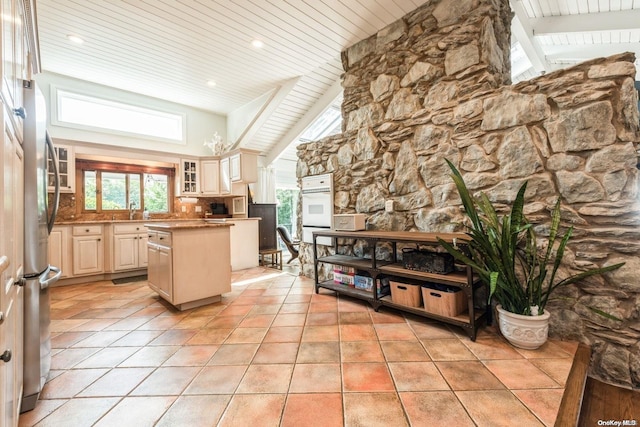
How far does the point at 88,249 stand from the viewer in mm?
4027

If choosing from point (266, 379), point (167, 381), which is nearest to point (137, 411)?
point (167, 381)

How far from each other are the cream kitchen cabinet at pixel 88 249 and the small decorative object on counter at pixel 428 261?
438cm

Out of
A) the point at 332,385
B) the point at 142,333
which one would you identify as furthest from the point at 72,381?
the point at 332,385

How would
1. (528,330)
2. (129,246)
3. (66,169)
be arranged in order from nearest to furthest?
1. (528,330)
2. (66,169)
3. (129,246)

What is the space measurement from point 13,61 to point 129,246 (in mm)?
3840

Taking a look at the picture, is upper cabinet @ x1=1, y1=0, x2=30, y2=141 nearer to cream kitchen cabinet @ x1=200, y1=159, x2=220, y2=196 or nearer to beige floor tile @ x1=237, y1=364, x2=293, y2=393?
beige floor tile @ x1=237, y1=364, x2=293, y2=393

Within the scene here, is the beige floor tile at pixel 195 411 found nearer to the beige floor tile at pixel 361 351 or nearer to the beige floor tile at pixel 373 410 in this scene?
the beige floor tile at pixel 373 410

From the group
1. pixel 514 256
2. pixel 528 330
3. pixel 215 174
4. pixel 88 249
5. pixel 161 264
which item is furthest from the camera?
pixel 215 174

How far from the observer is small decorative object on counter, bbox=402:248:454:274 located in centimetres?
234

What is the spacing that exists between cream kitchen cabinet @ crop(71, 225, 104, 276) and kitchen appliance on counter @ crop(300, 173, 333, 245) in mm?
3071

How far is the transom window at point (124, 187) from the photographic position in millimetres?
4660

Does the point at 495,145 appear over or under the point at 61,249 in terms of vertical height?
over

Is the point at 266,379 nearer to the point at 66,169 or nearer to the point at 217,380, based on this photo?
the point at 217,380

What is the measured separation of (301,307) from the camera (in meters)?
2.86
